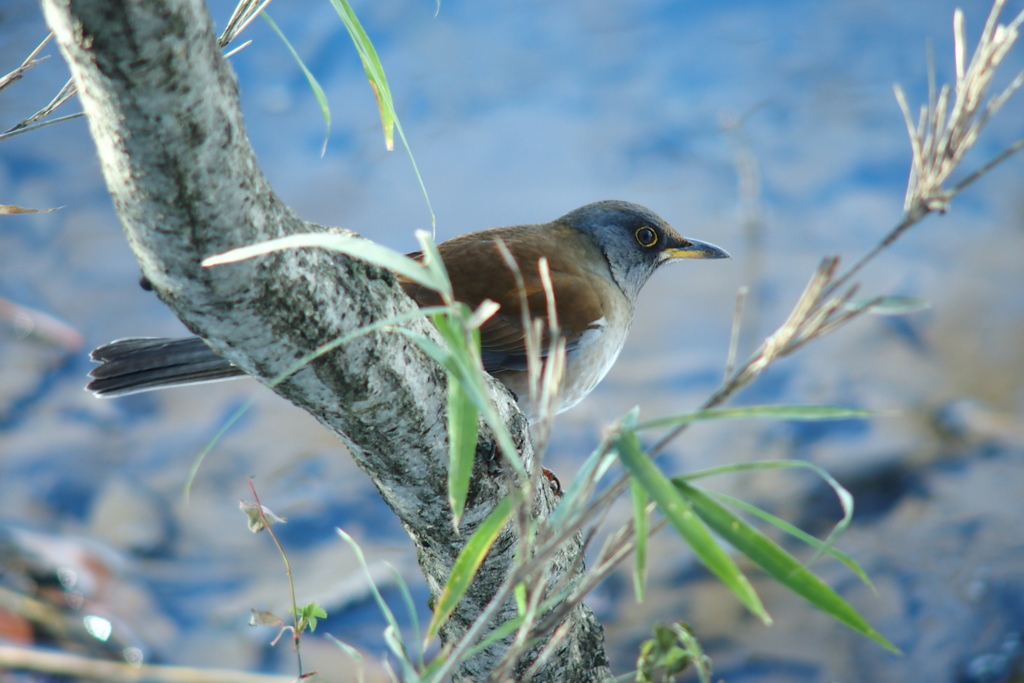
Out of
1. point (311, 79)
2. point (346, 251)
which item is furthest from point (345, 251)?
point (311, 79)

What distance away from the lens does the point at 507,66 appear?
9.48m

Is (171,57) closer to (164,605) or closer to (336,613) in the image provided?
(336,613)

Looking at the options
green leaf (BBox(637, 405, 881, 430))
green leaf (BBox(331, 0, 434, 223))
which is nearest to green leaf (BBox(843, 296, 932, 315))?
green leaf (BBox(637, 405, 881, 430))

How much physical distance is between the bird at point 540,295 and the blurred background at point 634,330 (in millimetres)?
3042

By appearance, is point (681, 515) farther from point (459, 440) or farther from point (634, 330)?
point (634, 330)

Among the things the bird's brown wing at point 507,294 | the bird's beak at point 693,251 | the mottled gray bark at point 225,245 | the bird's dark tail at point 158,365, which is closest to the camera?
the mottled gray bark at point 225,245

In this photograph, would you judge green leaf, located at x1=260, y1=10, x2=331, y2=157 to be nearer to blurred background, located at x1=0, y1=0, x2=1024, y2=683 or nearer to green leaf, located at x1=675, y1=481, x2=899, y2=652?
green leaf, located at x1=675, y1=481, x2=899, y2=652

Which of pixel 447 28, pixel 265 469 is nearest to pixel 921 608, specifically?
pixel 265 469

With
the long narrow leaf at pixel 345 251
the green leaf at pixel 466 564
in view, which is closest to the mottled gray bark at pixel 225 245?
the long narrow leaf at pixel 345 251

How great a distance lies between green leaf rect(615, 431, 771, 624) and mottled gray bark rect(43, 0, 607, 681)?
48 centimetres

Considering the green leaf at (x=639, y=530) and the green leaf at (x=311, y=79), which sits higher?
the green leaf at (x=311, y=79)

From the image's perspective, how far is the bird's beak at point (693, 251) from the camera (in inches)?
124

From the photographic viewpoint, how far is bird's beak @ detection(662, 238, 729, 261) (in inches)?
124

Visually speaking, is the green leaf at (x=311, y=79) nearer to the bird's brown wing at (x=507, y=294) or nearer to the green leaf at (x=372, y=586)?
the green leaf at (x=372, y=586)
